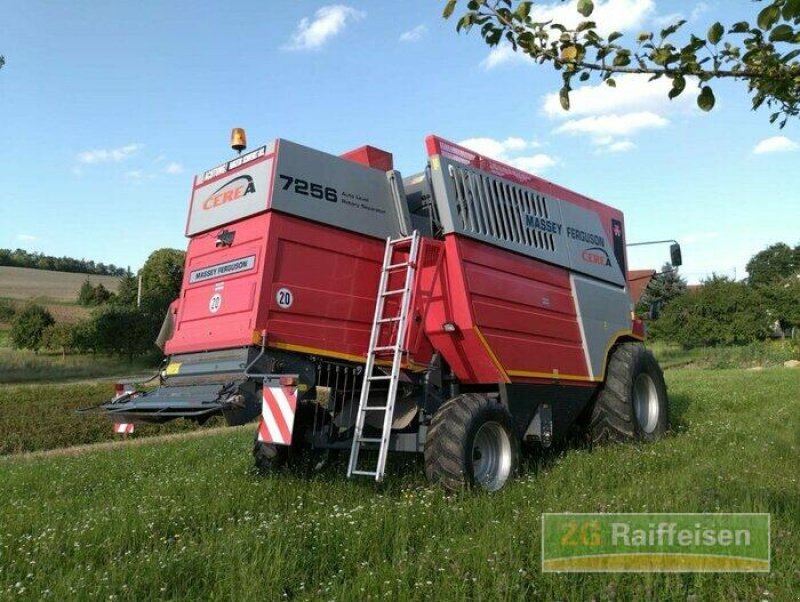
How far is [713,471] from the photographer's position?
5887mm

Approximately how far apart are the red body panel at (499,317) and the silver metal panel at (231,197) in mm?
1783

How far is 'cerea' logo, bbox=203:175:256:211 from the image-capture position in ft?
20.0

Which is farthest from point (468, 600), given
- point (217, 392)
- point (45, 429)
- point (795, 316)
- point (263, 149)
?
point (795, 316)

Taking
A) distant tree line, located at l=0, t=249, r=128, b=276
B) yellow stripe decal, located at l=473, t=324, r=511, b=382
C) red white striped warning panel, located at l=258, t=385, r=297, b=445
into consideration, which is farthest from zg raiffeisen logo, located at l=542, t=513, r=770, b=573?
distant tree line, located at l=0, t=249, r=128, b=276

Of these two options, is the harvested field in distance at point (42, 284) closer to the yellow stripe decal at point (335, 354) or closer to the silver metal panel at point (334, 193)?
the silver metal panel at point (334, 193)

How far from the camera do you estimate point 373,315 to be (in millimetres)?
6398

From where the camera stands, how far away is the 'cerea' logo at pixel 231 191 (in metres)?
6.10

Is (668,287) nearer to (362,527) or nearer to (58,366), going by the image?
(58,366)

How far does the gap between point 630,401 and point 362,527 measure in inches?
184

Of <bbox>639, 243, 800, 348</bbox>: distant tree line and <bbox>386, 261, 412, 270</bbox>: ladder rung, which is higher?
<bbox>639, 243, 800, 348</bbox>: distant tree line

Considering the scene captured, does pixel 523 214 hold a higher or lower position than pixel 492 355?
higher

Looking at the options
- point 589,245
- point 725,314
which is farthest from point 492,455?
point 725,314

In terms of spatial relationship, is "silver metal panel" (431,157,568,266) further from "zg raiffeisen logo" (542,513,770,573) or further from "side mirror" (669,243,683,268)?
"zg raiffeisen logo" (542,513,770,573)

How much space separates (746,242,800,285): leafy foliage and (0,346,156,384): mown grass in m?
82.8
